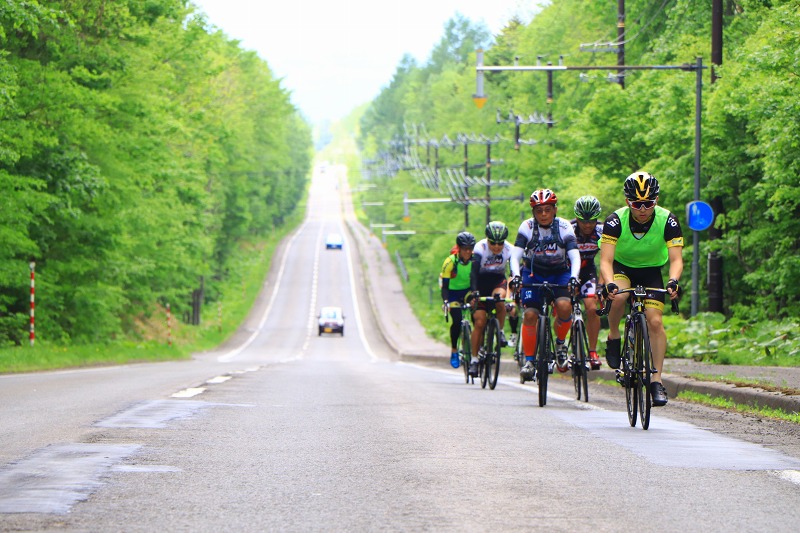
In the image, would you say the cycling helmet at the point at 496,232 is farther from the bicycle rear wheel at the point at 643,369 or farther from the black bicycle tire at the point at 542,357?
the bicycle rear wheel at the point at 643,369

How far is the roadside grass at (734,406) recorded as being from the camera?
1231 cm

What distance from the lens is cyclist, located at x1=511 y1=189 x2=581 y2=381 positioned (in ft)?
43.0

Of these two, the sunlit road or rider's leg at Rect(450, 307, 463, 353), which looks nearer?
the sunlit road

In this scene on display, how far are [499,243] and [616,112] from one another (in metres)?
24.2

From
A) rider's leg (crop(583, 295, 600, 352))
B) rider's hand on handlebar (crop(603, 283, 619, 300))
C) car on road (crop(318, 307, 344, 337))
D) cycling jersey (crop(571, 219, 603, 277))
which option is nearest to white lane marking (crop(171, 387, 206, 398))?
rider's leg (crop(583, 295, 600, 352))

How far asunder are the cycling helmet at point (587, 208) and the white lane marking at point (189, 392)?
484cm

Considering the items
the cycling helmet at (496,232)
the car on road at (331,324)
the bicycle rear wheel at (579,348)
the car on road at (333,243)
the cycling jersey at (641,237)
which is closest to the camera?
the cycling jersey at (641,237)

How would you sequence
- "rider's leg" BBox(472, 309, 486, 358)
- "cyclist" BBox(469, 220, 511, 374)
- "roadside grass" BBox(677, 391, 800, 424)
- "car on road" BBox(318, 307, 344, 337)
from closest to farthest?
"roadside grass" BBox(677, 391, 800, 424) < "cyclist" BBox(469, 220, 511, 374) < "rider's leg" BBox(472, 309, 486, 358) < "car on road" BBox(318, 307, 344, 337)

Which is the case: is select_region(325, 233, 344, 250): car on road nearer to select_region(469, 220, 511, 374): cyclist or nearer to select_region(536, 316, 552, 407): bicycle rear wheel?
select_region(469, 220, 511, 374): cyclist

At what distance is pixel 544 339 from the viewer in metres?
13.0

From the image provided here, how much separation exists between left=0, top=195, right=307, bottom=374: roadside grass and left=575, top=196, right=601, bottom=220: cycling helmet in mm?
12145

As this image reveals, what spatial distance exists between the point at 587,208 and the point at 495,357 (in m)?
3.44

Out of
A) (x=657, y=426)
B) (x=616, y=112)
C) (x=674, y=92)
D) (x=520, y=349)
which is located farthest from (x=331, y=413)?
(x=616, y=112)

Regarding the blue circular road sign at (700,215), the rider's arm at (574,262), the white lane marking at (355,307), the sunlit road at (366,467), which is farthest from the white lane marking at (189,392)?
the white lane marking at (355,307)
